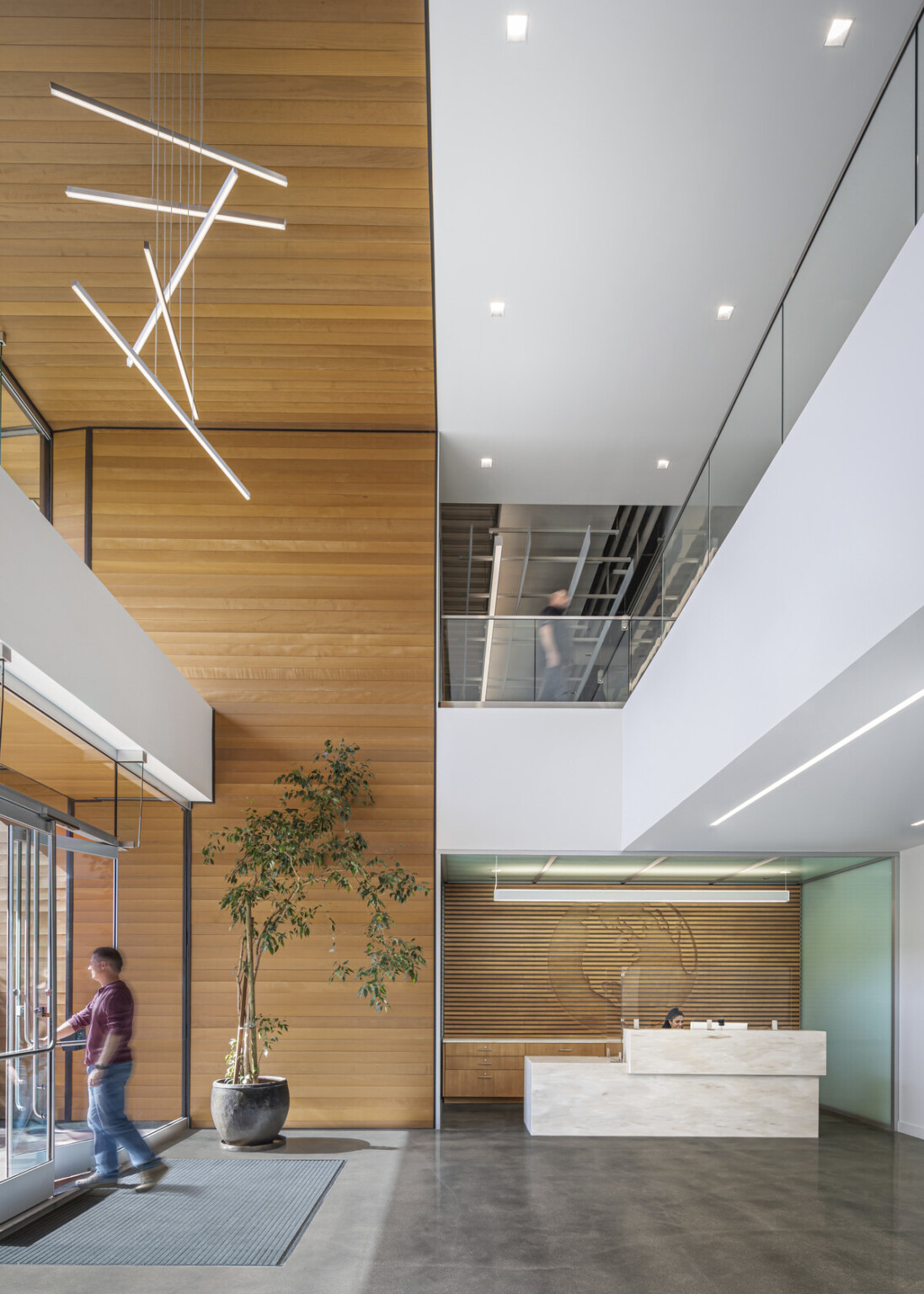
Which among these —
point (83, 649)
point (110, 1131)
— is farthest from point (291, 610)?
point (110, 1131)

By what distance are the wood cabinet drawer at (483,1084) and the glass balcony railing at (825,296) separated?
6.61m

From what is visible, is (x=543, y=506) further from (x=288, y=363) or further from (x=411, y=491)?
(x=288, y=363)

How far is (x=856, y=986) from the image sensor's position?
425 inches

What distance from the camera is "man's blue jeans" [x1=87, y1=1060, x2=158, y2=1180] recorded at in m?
6.89

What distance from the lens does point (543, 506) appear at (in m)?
12.3

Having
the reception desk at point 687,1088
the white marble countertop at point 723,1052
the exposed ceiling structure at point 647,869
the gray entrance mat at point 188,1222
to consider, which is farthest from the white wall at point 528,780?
the gray entrance mat at point 188,1222

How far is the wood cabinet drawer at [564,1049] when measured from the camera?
12234 millimetres

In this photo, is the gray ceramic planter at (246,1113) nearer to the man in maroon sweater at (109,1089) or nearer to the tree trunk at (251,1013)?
the tree trunk at (251,1013)

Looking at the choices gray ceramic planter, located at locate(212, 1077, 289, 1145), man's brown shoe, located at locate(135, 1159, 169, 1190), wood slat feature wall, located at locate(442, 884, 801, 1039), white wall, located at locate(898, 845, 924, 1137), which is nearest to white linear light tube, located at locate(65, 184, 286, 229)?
man's brown shoe, located at locate(135, 1159, 169, 1190)

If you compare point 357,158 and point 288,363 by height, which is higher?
point 357,158

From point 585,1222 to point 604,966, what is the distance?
22.2 ft

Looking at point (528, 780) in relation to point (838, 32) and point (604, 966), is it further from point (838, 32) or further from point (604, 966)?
point (838, 32)

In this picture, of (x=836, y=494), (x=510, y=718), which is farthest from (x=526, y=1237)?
(x=510, y=718)

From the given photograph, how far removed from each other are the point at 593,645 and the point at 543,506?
267 cm
